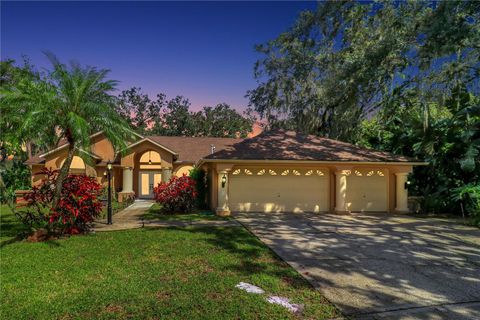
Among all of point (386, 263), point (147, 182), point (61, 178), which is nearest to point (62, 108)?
point (61, 178)

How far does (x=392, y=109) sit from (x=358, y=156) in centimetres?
301

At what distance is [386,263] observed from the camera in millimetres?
7082

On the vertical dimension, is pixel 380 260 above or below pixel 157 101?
below

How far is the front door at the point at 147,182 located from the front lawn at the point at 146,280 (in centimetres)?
1700

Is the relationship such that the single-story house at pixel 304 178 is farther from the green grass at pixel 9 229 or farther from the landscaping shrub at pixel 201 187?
the green grass at pixel 9 229

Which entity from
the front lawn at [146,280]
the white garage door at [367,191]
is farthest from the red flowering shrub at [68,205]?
the white garage door at [367,191]

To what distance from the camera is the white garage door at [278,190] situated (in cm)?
1541

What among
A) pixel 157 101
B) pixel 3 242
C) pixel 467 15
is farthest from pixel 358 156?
pixel 157 101

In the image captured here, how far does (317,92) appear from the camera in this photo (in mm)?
22500

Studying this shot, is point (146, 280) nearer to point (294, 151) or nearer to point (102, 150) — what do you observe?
point (294, 151)

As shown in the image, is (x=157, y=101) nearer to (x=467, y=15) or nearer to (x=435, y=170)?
(x=435, y=170)

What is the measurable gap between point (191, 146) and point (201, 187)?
1097cm

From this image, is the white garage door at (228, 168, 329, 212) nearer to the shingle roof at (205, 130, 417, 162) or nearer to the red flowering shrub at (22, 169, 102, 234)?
the shingle roof at (205, 130, 417, 162)

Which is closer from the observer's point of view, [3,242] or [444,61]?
[3,242]
